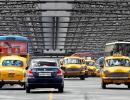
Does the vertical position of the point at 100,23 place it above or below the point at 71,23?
above

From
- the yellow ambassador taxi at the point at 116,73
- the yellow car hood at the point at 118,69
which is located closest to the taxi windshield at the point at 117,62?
the yellow ambassador taxi at the point at 116,73

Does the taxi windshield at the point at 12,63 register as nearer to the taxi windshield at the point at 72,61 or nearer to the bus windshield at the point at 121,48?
the taxi windshield at the point at 72,61

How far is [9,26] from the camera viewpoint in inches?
3241

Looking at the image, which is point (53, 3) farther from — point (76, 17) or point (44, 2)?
point (76, 17)

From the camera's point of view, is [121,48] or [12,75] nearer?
[12,75]

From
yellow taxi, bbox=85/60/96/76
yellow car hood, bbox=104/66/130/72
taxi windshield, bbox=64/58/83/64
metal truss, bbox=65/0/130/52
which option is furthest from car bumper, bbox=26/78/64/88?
yellow taxi, bbox=85/60/96/76

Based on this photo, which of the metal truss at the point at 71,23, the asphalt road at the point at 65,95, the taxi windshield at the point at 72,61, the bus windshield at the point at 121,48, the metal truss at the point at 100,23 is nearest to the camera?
the asphalt road at the point at 65,95

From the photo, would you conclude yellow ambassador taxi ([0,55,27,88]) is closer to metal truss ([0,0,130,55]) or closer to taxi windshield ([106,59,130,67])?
taxi windshield ([106,59,130,67])

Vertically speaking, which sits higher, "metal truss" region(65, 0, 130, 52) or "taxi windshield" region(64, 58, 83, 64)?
"metal truss" region(65, 0, 130, 52)

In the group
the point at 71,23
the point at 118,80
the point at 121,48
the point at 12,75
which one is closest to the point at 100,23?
the point at 71,23

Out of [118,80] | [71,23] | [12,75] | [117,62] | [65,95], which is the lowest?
[65,95]

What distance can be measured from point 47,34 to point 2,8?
81.2 ft

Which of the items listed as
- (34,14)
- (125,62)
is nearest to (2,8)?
(34,14)

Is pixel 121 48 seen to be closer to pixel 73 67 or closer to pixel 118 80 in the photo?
pixel 73 67
